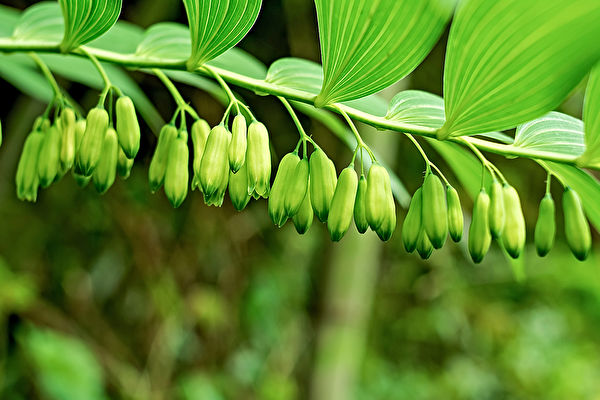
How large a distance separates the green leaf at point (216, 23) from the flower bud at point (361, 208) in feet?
0.34

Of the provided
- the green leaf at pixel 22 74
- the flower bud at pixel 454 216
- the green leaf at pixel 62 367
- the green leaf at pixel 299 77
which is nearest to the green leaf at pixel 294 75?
the green leaf at pixel 299 77

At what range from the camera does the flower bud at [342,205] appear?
0.31m

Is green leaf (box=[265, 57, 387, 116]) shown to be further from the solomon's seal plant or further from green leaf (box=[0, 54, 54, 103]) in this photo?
green leaf (box=[0, 54, 54, 103])

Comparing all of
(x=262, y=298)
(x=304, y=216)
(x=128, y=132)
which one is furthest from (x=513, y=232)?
Answer: (x=262, y=298)

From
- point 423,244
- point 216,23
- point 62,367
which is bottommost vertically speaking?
point 62,367

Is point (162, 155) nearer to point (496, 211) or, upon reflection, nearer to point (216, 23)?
point (216, 23)

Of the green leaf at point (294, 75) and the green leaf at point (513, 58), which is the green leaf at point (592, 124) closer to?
the green leaf at point (513, 58)

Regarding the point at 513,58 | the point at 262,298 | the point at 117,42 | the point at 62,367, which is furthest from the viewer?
the point at 262,298

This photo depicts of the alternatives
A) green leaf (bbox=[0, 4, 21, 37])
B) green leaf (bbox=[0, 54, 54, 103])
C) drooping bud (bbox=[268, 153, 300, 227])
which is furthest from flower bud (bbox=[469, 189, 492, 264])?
green leaf (bbox=[0, 54, 54, 103])

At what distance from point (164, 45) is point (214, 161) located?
11 cm

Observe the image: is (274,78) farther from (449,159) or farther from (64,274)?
(64,274)

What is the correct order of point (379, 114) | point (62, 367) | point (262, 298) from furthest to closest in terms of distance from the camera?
point (262, 298), point (62, 367), point (379, 114)

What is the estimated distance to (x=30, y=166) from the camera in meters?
0.39

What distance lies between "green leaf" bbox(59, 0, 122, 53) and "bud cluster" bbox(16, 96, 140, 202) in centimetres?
4
